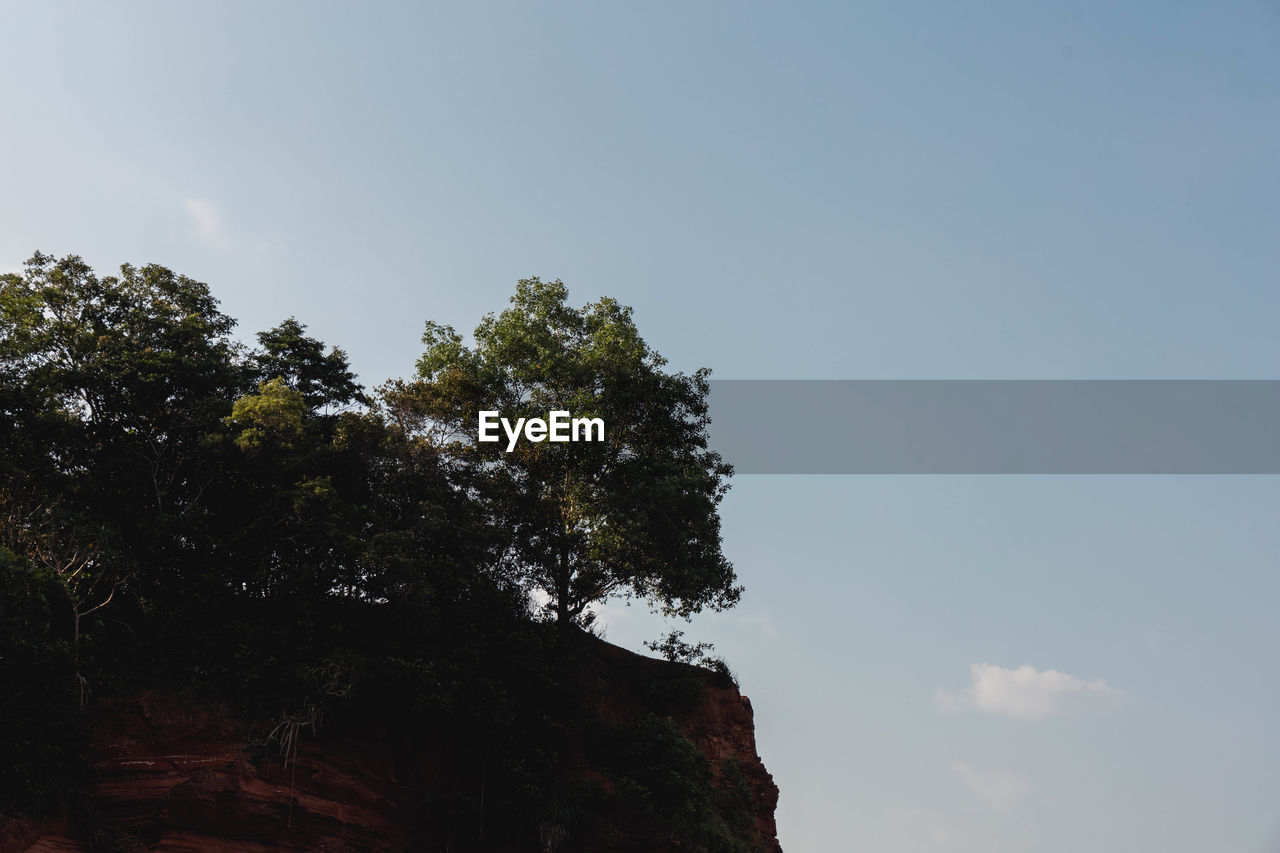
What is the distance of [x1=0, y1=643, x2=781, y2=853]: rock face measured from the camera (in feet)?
58.4

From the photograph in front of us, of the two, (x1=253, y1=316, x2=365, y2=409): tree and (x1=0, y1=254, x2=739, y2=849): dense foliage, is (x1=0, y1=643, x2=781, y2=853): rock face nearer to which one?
(x1=0, y1=254, x2=739, y2=849): dense foliage

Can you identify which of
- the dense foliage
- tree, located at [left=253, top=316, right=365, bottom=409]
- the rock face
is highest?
tree, located at [left=253, top=316, right=365, bottom=409]

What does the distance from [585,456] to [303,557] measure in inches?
357

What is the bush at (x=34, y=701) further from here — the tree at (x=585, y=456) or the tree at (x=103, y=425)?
the tree at (x=585, y=456)

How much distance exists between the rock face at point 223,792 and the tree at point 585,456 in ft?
23.1

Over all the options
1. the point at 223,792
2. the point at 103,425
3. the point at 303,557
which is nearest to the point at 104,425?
the point at 103,425

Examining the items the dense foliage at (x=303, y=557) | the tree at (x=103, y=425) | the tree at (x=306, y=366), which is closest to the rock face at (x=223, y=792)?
the dense foliage at (x=303, y=557)

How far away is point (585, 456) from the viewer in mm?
27344

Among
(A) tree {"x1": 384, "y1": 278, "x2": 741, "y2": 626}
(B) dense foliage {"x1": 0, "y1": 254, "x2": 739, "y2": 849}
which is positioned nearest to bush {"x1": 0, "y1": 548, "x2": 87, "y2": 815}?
(B) dense foliage {"x1": 0, "y1": 254, "x2": 739, "y2": 849}

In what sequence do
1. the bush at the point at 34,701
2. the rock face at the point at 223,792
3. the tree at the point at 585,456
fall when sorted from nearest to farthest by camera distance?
the bush at the point at 34,701
the rock face at the point at 223,792
the tree at the point at 585,456

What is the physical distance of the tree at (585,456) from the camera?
25.6 metres

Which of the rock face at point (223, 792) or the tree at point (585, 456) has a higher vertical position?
the tree at point (585, 456)

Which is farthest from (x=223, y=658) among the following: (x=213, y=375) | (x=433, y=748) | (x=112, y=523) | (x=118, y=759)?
(x=213, y=375)

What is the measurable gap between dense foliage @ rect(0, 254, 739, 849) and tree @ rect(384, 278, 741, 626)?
104 millimetres
